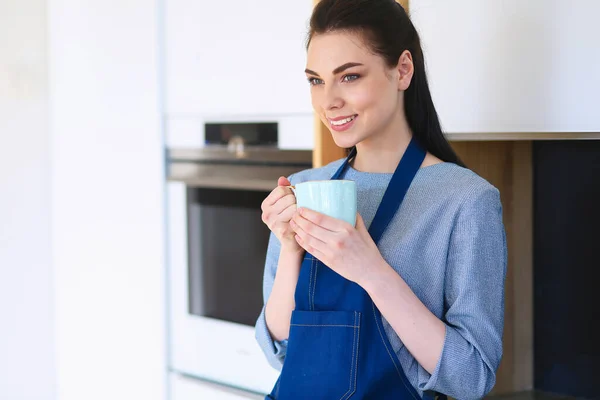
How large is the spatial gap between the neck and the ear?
55 mm

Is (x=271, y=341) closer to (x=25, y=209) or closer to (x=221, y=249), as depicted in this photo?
(x=221, y=249)

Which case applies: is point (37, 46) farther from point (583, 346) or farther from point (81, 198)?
point (583, 346)

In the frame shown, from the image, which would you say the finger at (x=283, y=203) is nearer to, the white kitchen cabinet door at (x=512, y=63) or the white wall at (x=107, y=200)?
the white kitchen cabinet door at (x=512, y=63)

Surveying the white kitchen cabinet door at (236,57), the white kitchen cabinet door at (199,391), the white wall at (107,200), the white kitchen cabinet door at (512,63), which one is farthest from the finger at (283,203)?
the white wall at (107,200)

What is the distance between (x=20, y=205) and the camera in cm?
219

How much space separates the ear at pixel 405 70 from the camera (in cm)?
100

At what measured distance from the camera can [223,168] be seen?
181cm

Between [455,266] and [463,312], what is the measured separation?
62mm

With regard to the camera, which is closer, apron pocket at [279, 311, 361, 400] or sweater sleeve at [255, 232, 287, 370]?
apron pocket at [279, 311, 361, 400]

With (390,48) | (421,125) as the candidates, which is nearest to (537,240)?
(421,125)

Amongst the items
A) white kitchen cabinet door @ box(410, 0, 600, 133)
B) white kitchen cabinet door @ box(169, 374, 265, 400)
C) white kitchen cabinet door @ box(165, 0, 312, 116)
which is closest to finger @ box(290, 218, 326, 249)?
white kitchen cabinet door @ box(410, 0, 600, 133)

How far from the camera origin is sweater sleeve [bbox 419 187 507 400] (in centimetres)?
90

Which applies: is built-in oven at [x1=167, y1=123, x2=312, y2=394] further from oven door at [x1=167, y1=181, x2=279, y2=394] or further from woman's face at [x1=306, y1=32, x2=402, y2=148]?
woman's face at [x1=306, y1=32, x2=402, y2=148]

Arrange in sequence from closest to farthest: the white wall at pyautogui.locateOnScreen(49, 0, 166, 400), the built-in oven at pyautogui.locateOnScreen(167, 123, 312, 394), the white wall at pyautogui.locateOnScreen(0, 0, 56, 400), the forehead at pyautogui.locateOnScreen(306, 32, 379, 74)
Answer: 1. the forehead at pyautogui.locateOnScreen(306, 32, 379, 74)
2. the built-in oven at pyautogui.locateOnScreen(167, 123, 312, 394)
3. the white wall at pyautogui.locateOnScreen(49, 0, 166, 400)
4. the white wall at pyautogui.locateOnScreen(0, 0, 56, 400)
